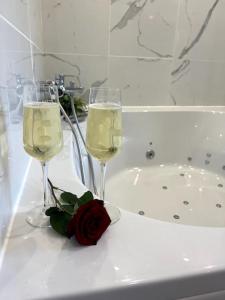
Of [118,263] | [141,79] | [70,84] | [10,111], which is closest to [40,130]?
[10,111]

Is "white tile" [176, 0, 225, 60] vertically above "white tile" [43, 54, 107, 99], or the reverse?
"white tile" [176, 0, 225, 60]

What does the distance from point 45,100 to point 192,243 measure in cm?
36

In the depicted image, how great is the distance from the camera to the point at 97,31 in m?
1.36

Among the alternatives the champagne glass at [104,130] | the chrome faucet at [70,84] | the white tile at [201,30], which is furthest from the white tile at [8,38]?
the white tile at [201,30]

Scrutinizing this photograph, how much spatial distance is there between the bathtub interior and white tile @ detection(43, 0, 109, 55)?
17.5 inches

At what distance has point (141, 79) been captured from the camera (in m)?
1.49

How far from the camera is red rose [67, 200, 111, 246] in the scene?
0.38 metres

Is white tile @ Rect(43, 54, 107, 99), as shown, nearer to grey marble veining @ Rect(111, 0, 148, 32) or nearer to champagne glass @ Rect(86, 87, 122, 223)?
grey marble veining @ Rect(111, 0, 148, 32)

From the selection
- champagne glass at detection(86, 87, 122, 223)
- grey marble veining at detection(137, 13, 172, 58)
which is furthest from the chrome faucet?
champagne glass at detection(86, 87, 122, 223)

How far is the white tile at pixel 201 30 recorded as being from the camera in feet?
4.60

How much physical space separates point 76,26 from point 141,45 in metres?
0.37

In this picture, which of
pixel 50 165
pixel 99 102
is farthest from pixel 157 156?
pixel 99 102

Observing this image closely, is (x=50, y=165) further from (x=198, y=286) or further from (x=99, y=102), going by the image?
(x=198, y=286)

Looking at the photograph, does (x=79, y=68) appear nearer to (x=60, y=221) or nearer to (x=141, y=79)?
(x=141, y=79)
